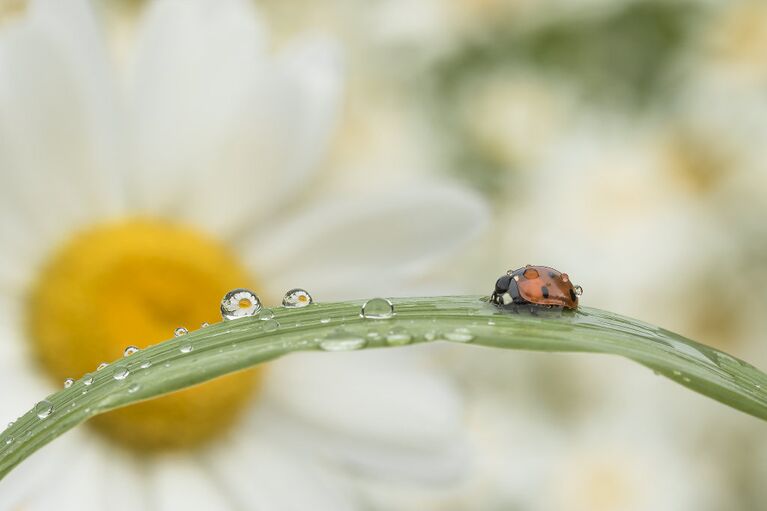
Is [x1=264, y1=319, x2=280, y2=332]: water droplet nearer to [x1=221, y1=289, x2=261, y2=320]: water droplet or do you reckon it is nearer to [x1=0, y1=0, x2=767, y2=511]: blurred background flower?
[x1=221, y1=289, x2=261, y2=320]: water droplet

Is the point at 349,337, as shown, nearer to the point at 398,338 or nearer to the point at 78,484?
the point at 398,338

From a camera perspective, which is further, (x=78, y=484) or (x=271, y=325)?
(x=78, y=484)

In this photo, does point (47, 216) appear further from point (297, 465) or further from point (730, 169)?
point (730, 169)

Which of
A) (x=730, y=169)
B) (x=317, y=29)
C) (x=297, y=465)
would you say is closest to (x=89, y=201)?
(x=297, y=465)

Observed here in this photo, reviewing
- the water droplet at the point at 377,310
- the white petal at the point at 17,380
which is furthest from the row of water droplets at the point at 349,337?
the white petal at the point at 17,380

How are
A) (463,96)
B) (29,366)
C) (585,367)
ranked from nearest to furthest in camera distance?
(29,366) < (585,367) < (463,96)

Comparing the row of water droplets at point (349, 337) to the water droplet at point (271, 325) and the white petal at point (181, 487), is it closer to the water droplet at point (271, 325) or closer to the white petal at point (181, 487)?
the water droplet at point (271, 325)

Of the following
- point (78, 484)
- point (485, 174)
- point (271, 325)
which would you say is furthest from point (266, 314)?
point (485, 174)
